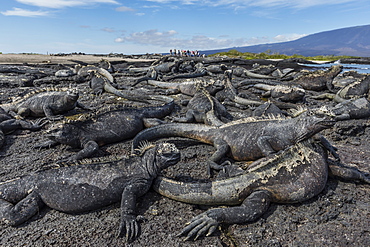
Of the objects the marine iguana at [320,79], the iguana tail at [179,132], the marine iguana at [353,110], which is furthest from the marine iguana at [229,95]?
the marine iguana at [320,79]

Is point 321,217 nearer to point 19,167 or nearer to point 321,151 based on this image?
point 321,151

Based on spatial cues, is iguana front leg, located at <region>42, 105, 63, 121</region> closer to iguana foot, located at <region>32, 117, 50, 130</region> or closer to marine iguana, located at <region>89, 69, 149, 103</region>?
iguana foot, located at <region>32, 117, 50, 130</region>

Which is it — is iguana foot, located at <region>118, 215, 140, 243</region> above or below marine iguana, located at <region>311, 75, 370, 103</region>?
below

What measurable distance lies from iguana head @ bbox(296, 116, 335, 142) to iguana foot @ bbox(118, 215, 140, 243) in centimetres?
249

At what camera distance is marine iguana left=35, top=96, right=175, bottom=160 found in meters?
4.01

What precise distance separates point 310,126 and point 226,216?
1746 mm

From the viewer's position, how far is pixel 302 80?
10.2 metres

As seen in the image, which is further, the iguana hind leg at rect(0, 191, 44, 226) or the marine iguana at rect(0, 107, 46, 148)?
the marine iguana at rect(0, 107, 46, 148)

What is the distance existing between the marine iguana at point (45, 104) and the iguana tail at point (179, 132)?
97.3 inches

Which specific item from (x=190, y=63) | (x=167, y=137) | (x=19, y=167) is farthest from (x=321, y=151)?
(x=190, y=63)

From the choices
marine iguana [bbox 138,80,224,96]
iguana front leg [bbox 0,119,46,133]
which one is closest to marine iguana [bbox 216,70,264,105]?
marine iguana [bbox 138,80,224,96]

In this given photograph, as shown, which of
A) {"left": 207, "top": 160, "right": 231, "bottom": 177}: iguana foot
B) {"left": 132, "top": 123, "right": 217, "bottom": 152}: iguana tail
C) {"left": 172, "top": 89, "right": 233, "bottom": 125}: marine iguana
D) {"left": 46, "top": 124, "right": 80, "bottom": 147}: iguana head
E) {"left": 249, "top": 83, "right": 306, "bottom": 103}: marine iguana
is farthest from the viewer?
{"left": 249, "top": 83, "right": 306, "bottom": 103}: marine iguana

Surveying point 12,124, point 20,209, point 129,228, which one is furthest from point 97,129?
point 129,228

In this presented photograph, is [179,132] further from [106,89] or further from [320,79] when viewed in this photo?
[320,79]
